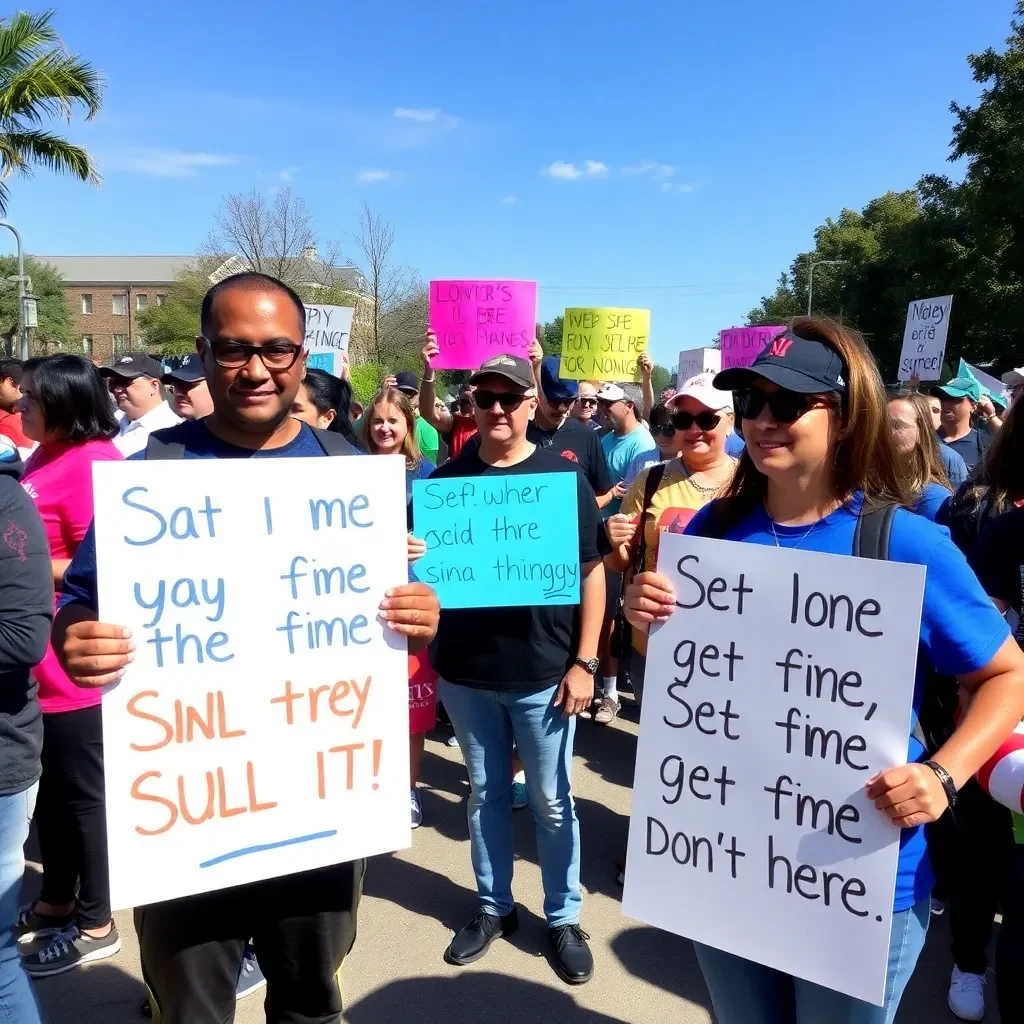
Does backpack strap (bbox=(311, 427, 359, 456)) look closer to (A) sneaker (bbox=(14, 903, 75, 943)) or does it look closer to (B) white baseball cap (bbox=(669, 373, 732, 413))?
(B) white baseball cap (bbox=(669, 373, 732, 413))

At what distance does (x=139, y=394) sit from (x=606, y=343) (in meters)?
3.40

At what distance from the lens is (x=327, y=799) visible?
1794 mm

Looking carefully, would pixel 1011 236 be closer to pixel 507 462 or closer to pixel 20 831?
pixel 507 462

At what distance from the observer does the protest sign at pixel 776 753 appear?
1.55 metres

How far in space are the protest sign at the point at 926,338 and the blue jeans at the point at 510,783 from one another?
21.5 ft

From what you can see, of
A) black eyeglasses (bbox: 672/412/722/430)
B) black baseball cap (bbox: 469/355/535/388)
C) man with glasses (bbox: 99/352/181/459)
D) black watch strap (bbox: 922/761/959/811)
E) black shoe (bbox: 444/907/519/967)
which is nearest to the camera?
black watch strap (bbox: 922/761/959/811)

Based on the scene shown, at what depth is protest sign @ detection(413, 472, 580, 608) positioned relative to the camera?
9.16ft

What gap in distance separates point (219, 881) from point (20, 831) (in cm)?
80

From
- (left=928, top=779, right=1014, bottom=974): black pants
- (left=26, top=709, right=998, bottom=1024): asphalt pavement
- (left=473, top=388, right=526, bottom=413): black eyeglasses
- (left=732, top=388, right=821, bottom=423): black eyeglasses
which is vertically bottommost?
(left=26, top=709, right=998, bottom=1024): asphalt pavement

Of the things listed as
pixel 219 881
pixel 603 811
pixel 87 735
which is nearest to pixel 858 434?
pixel 219 881

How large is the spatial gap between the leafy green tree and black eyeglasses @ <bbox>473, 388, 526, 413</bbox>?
168ft

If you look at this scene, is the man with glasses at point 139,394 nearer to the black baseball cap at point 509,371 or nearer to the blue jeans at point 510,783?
the black baseball cap at point 509,371

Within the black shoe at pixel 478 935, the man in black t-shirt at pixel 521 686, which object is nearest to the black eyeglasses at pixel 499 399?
the man in black t-shirt at pixel 521 686

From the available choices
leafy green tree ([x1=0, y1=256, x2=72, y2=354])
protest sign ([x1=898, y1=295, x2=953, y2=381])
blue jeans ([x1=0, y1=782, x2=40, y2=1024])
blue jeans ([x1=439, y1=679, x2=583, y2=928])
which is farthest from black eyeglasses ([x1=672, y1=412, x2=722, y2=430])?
leafy green tree ([x1=0, y1=256, x2=72, y2=354])
